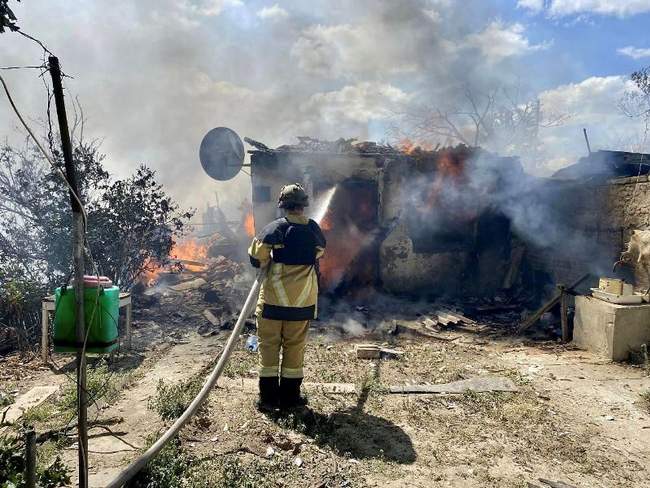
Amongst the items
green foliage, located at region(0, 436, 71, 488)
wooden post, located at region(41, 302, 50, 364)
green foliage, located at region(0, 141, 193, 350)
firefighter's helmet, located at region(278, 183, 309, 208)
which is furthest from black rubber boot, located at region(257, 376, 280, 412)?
green foliage, located at region(0, 141, 193, 350)

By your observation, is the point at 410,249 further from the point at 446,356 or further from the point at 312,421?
the point at 312,421

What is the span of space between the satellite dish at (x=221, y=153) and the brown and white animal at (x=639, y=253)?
33.0ft

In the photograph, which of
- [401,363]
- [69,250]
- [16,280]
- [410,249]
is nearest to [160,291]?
[69,250]

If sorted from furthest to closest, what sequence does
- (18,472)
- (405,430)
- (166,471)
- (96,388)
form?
(96,388), (405,430), (166,471), (18,472)

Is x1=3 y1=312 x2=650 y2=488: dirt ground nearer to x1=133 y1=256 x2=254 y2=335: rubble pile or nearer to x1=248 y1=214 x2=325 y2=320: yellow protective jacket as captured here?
x1=248 y1=214 x2=325 y2=320: yellow protective jacket

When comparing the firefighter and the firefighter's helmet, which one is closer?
the firefighter

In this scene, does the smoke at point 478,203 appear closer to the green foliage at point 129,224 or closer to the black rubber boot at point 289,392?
the green foliage at point 129,224

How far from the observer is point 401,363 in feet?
21.6

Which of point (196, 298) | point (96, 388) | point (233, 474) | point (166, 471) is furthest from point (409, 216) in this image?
point (166, 471)

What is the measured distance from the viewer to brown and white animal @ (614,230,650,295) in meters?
7.12

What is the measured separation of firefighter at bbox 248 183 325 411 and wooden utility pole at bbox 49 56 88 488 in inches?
93.1

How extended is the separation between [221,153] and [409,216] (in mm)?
6052

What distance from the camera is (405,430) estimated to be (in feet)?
14.3

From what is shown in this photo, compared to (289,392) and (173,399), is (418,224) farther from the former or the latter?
(173,399)
